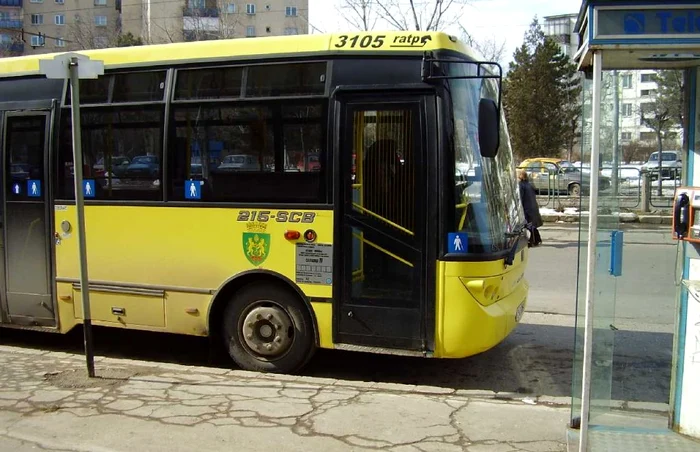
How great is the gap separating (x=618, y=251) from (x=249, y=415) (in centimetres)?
281

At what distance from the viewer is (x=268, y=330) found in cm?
616

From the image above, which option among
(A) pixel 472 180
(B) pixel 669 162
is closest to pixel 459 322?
(A) pixel 472 180

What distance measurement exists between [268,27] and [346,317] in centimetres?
6500

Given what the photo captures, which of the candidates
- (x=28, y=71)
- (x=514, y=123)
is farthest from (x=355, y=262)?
(x=514, y=123)

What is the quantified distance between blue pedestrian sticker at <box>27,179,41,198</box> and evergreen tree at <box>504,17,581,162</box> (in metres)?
35.5

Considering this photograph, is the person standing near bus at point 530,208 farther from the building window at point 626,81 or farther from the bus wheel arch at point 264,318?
the building window at point 626,81

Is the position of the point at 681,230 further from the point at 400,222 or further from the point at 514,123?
the point at 514,123

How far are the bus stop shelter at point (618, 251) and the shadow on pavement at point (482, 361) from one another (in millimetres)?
1348

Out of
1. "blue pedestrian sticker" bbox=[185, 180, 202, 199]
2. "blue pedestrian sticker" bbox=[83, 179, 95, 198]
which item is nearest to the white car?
"blue pedestrian sticker" bbox=[185, 180, 202, 199]

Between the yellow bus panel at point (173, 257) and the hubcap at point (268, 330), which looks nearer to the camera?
the yellow bus panel at point (173, 257)

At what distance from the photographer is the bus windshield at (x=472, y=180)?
5594 mm

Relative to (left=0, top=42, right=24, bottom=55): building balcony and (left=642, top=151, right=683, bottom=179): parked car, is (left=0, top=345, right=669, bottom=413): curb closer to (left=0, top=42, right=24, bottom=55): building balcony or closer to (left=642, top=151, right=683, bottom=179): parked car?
(left=642, top=151, right=683, bottom=179): parked car

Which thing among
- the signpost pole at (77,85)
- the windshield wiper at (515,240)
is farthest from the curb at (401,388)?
the windshield wiper at (515,240)

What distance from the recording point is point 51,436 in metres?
4.61
